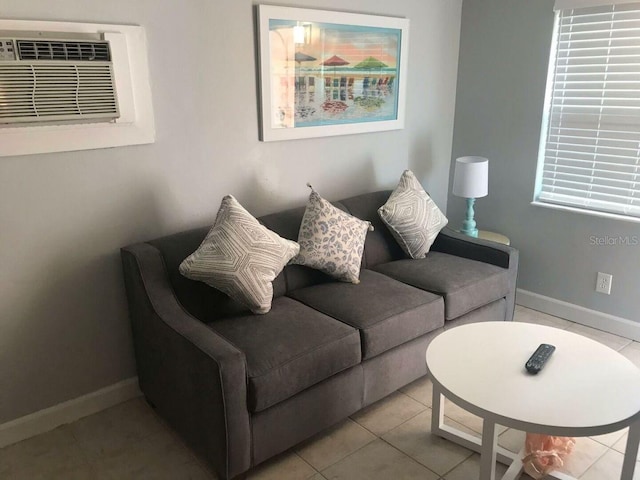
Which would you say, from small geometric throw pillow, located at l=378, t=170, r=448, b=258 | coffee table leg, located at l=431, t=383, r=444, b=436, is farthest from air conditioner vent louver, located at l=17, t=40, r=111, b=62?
coffee table leg, located at l=431, t=383, r=444, b=436

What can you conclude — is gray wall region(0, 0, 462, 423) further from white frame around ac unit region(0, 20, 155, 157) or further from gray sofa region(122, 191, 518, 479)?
gray sofa region(122, 191, 518, 479)

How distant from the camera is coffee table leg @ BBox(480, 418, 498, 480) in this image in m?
1.83

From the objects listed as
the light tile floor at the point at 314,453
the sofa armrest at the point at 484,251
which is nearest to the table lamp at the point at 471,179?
the sofa armrest at the point at 484,251

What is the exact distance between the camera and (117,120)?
2375 mm

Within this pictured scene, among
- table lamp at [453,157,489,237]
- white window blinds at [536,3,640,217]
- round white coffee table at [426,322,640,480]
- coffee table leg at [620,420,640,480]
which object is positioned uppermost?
white window blinds at [536,3,640,217]

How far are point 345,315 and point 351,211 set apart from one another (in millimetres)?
891

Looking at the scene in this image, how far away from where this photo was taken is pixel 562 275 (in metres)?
3.53

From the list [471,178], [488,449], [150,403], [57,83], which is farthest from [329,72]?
[488,449]

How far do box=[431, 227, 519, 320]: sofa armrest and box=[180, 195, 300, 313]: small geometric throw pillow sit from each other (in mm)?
1259

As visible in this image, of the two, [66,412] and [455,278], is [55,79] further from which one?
[455,278]

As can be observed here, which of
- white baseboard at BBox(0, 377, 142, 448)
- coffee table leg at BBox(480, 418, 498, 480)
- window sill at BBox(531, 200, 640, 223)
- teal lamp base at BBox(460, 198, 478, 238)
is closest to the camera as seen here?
coffee table leg at BBox(480, 418, 498, 480)

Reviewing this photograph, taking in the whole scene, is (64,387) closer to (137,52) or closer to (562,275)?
(137,52)

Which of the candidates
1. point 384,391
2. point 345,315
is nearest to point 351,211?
point 345,315

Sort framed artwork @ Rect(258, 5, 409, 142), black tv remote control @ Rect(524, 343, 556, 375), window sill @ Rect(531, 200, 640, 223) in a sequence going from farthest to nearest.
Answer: window sill @ Rect(531, 200, 640, 223) < framed artwork @ Rect(258, 5, 409, 142) < black tv remote control @ Rect(524, 343, 556, 375)
